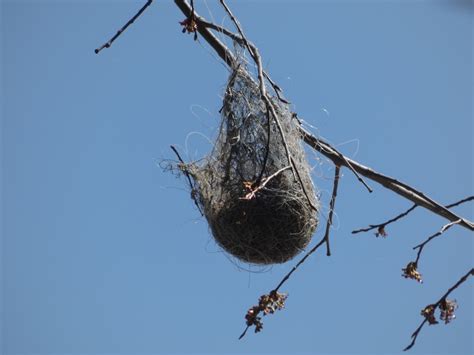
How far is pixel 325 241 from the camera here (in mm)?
2697

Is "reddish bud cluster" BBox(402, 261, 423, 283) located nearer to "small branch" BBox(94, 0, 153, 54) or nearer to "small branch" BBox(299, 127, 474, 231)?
"small branch" BBox(299, 127, 474, 231)

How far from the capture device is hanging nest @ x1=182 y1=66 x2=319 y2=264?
2.89 meters

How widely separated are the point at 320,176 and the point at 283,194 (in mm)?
311

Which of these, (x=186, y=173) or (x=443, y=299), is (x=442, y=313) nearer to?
(x=443, y=299)

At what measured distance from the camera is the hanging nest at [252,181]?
114 inches

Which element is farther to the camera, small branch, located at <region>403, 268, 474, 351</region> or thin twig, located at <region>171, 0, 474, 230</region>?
thin twig, located at <region>171, 0, 474, 230</region>

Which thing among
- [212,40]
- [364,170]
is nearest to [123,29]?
[212,40]

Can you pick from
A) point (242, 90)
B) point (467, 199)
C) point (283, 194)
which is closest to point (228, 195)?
point (283, 194)

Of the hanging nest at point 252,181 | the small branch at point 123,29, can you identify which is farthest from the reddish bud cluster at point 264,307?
the small branch at point 123,29

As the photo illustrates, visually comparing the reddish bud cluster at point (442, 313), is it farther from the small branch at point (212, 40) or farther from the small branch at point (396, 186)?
the small branch at point (212, 40)

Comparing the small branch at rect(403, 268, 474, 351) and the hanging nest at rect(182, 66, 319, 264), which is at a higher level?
the hanging nest at rect(182, 66, 319, 264)

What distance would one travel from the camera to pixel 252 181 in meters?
2.85

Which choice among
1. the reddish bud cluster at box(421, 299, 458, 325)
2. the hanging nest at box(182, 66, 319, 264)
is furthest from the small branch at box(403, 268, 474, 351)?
the hanging nest at box(182, 66, 319, 264)

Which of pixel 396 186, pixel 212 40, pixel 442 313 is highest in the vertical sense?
pixel 212 40
